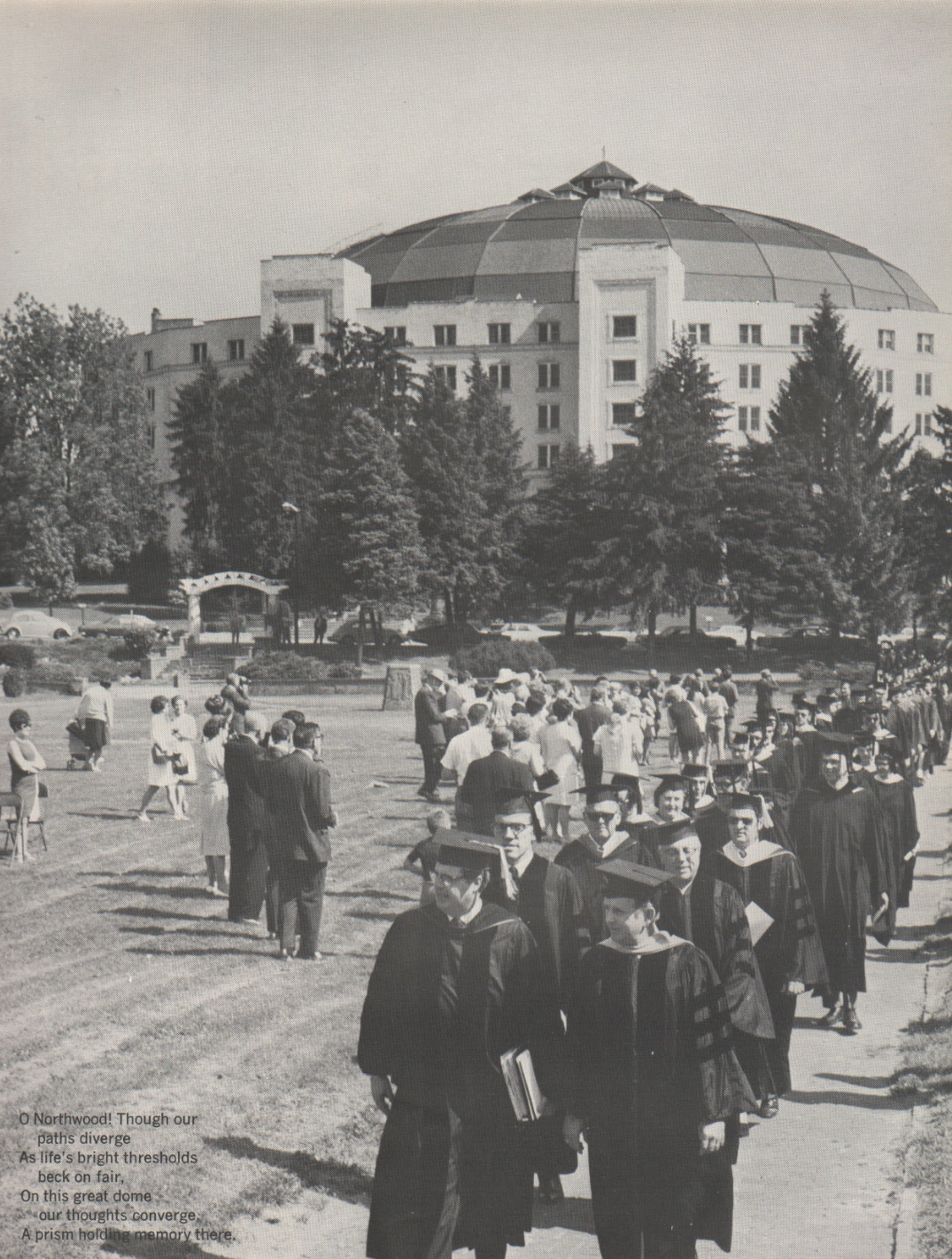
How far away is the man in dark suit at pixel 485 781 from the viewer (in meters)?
11.2

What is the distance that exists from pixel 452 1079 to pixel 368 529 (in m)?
44.7

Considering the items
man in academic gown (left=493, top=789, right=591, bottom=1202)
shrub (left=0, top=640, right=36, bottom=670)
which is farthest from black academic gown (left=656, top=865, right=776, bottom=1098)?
shrub (left=0, top=640, right=36, bottom=670)

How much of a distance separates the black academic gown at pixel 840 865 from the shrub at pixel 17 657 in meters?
33.7

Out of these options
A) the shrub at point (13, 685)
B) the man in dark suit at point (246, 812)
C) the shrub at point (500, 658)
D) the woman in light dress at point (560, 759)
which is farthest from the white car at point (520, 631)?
the man in dark suit at point (246, 812)

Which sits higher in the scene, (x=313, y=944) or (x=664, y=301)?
(x=664, y=301)

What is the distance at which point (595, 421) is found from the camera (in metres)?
79.2

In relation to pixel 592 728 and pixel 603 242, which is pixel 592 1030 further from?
pixel 603 242

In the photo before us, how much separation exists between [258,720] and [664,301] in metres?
69.4

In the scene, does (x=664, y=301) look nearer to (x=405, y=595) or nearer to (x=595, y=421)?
(x=595, y=421)

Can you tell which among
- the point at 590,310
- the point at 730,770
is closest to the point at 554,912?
the point at 730,770

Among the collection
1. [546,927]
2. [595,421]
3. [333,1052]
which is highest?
[595,421]

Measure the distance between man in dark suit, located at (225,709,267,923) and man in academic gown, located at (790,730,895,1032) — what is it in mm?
4285

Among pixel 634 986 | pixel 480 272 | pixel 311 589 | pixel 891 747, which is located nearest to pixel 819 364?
pixel 480 272

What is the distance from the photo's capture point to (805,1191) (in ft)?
21.1
